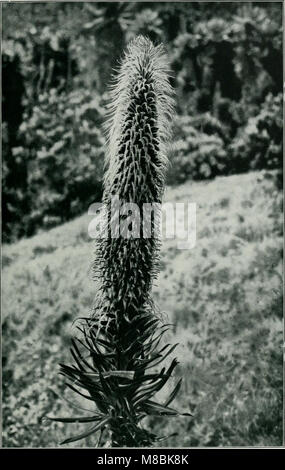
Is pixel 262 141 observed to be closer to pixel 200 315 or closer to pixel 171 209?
pixel 171 209

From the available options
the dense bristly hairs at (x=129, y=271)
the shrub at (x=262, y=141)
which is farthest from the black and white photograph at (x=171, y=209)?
the dense bristly hairs at (x=129, y=271)

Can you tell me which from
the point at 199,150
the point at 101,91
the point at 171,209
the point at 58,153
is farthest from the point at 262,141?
the point at 58,153

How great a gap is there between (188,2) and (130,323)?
1313 mm

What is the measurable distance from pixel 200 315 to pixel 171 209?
16.9 inches

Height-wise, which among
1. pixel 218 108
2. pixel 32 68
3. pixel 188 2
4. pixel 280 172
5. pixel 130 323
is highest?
pixel 188 2

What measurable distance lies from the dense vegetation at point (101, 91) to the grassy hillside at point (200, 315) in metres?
0.11

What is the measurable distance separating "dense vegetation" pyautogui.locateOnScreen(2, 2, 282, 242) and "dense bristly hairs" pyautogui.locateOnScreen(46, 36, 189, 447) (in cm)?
41

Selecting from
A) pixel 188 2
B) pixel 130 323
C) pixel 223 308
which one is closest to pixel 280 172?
pixel 223 308

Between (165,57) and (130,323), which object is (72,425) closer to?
(130,323)

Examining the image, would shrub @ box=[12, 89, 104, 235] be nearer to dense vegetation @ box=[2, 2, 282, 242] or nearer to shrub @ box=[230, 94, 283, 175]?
dense vegetation @ box=[2, 2, 282, 242]

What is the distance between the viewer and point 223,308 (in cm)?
232

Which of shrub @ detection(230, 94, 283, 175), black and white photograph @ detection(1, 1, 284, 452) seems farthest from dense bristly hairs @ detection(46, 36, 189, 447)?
shrub @ detection(230, 94, 283, 175)

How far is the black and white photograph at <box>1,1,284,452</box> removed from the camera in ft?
7.50

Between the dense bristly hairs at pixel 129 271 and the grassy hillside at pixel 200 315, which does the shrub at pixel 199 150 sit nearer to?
the grassy hillside at pixel 200 315
